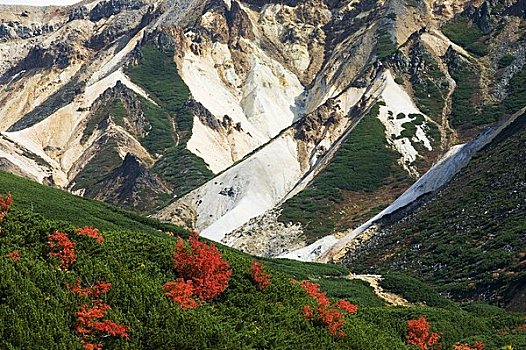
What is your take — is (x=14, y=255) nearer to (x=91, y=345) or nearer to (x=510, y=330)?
(x=91, y=345)

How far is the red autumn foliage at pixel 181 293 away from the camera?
28.4m

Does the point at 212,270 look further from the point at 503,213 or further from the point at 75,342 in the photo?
the point at 503,213

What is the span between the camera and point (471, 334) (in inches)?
1622

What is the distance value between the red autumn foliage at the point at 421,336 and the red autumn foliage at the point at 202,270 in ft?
35.8

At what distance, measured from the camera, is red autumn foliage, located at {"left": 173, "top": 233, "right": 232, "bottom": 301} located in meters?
31.7

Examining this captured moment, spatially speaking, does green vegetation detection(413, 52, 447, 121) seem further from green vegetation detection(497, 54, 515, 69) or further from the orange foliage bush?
the orange foliage bush

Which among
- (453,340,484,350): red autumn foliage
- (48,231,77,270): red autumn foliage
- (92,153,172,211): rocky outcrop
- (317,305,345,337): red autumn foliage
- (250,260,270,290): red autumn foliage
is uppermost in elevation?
(92,153,172,211): rocky outcrop

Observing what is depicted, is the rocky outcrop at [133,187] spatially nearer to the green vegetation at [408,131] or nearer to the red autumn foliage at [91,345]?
the green vegetation at [408,131]

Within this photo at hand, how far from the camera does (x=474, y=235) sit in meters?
75.9

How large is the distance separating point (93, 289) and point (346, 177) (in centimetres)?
12071

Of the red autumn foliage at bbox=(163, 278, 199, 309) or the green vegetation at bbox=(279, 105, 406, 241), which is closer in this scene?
the red autumn foliage at bbox=(163, 278, 199, 309)

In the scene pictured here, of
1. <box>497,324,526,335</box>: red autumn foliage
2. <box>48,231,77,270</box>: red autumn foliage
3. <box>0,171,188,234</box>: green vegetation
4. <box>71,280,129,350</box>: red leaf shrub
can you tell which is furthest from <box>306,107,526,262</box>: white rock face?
<box>71,280,129,350</box>: red leaf shrub

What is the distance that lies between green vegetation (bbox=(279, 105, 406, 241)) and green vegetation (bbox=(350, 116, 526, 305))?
1261 inches

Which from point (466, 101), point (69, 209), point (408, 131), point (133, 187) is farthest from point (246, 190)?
point (69, 209)
